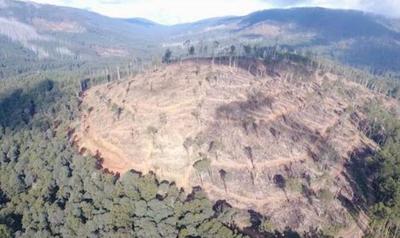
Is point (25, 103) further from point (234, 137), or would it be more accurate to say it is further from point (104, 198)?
point (234, 137)

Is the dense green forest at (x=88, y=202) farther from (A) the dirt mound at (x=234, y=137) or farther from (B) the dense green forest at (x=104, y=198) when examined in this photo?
(A) the dirt mound at (x=234, y=137)

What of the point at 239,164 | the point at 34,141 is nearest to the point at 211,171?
the point at 239,164

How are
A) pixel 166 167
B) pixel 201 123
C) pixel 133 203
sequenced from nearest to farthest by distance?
1. pixel 133 203
2. pixel 166 167
3. pixel 201 123

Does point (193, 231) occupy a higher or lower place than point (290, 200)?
higher

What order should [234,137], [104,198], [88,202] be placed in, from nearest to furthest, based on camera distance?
[104,198] → [88,202] → [234,137]

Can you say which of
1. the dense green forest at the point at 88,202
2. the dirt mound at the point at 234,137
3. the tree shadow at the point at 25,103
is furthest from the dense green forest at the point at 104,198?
the dirt mound at the point at 234,137

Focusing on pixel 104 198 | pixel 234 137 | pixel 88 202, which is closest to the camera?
pixel 104 198

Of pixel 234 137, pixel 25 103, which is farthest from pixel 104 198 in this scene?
pixel 25 103

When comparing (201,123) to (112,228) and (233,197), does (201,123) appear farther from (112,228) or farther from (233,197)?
(112,228)
